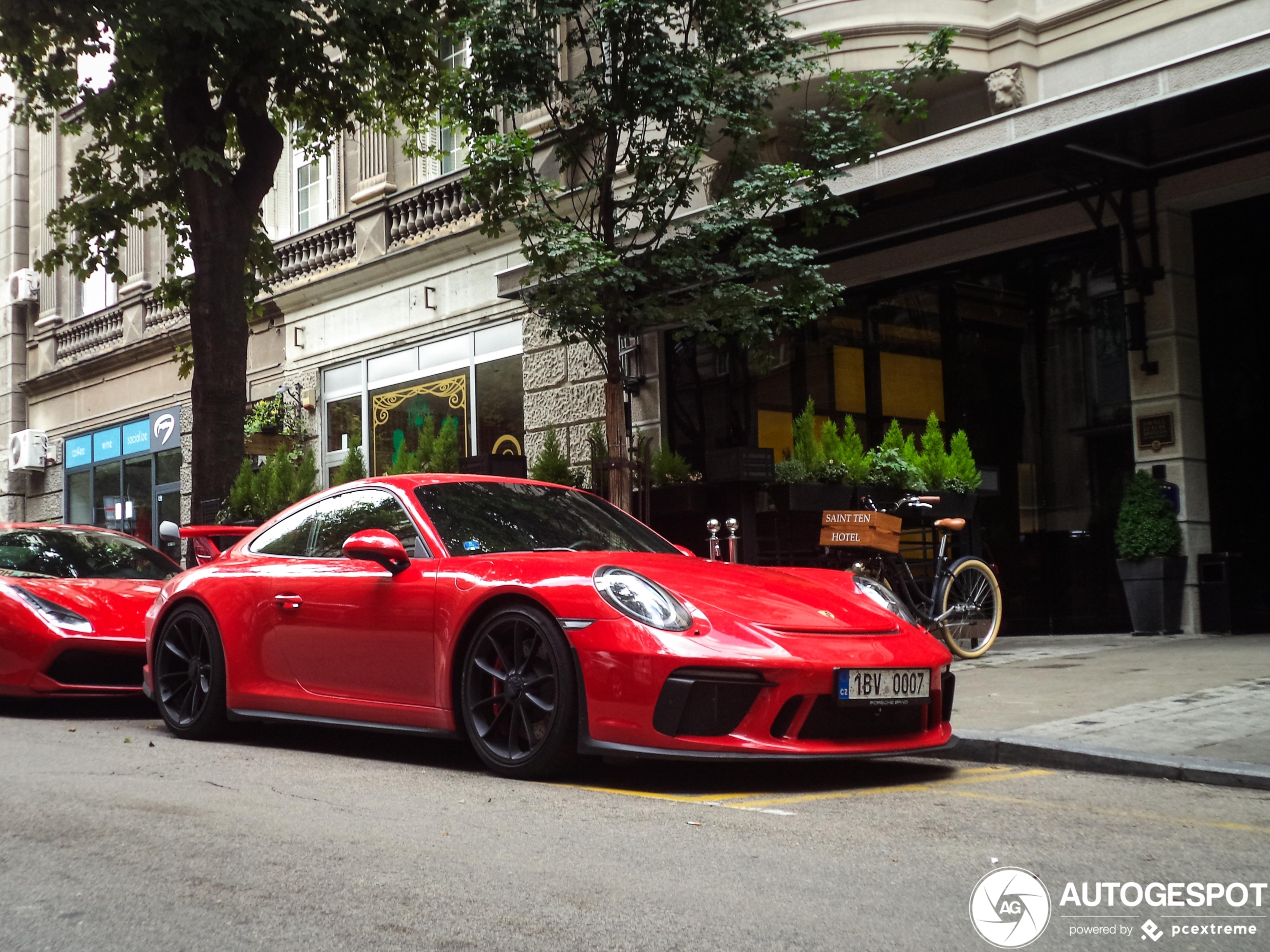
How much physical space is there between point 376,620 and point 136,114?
406 inches

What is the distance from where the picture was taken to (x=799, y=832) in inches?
164

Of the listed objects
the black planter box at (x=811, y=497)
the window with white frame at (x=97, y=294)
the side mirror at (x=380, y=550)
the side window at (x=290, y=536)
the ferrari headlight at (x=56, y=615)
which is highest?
the window with white frame at (x=97, y=294)

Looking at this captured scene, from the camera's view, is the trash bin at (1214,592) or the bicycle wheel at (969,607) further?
the trash bin at (1214,592)

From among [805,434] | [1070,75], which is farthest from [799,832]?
[1070,75]

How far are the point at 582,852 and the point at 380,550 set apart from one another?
2.29 m

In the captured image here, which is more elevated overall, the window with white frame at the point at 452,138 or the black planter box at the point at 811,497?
the window with white frame at the point at 452,138

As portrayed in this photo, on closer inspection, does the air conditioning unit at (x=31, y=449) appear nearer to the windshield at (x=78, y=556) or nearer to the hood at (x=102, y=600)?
the windshield at (x=78, y=556)

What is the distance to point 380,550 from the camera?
5844mm

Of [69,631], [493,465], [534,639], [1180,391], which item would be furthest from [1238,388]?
[69,631]

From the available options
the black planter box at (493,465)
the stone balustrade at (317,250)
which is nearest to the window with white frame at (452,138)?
the stone balustrade at (317,250)

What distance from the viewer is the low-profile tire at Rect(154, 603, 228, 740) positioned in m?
6.87

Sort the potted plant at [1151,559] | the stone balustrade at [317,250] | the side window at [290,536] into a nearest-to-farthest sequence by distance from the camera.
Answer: the side window at [290,536] < the potted plant at [1151,559] < the stone balustrade at [317,250]

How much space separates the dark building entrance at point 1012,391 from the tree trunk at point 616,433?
4.80 feet

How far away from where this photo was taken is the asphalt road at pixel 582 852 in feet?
10.2
